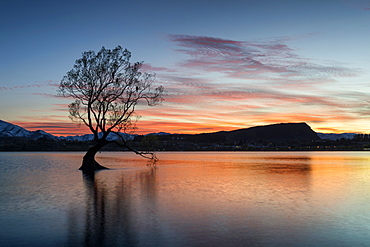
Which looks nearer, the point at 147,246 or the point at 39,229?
the point at 147,246

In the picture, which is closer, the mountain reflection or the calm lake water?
the mountain reflection

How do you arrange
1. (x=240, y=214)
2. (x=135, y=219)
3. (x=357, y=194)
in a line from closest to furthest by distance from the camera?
1. (x=135, y=219)
2. (x=240, y=214)
3. (x=357, y=194)

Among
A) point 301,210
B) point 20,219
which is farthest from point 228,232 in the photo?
point 20,219

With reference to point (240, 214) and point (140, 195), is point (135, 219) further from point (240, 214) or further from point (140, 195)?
point (140, 195)

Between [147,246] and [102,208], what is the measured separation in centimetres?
892

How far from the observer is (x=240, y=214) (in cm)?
1878

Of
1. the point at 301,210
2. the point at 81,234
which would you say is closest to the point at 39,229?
the point at 81,234

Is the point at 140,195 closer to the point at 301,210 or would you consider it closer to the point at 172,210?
the point at 172,210

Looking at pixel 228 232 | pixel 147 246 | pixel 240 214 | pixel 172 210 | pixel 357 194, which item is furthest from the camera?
pixel 357 194

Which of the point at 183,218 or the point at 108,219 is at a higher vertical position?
the point at 108,219

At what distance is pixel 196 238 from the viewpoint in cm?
1352

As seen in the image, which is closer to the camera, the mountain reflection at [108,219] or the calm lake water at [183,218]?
the mountain reflection at [108,219]

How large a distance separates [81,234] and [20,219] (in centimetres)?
514

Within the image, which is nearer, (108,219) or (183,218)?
(108,219)
